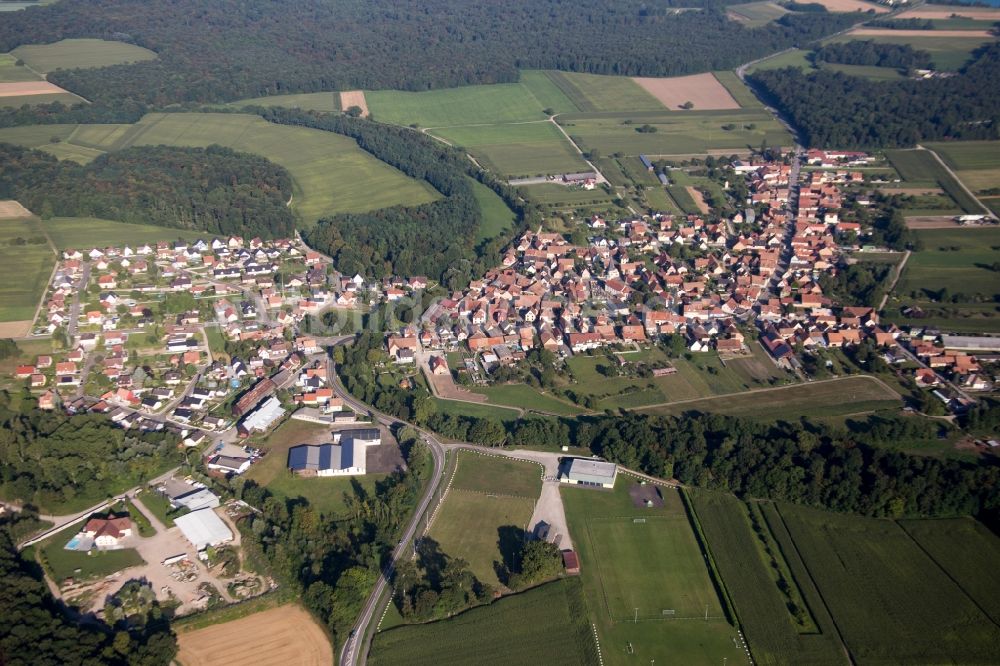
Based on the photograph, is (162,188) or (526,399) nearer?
(526,399)

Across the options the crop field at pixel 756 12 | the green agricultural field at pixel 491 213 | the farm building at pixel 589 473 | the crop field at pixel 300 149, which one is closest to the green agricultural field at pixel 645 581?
the farm building at pixel 589 473

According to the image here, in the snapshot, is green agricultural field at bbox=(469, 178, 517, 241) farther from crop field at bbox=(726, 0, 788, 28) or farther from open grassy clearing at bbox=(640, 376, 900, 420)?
crop field at bbox=(726, 0, 788, 28)

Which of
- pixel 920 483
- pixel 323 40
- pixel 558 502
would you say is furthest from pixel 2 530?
pixel 323 40

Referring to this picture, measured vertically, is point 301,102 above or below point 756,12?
below

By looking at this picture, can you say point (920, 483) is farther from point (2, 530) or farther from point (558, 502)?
point (2, 530)

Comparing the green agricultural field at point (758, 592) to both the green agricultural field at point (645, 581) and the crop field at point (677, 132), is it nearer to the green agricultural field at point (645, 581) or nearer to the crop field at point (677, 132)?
the green agricultural field at point (645, 581)

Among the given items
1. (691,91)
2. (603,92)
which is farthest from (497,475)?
(691,91)

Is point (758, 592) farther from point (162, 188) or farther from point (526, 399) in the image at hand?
point (162, 188)
